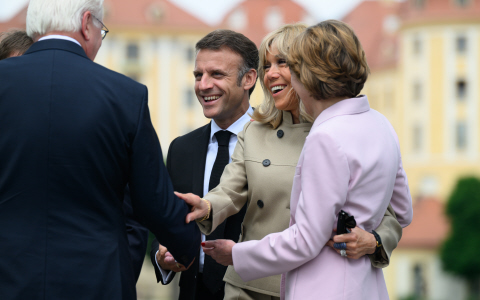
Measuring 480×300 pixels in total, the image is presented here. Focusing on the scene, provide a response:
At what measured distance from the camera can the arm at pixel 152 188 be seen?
331cm

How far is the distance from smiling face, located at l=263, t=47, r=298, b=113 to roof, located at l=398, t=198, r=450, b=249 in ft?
157

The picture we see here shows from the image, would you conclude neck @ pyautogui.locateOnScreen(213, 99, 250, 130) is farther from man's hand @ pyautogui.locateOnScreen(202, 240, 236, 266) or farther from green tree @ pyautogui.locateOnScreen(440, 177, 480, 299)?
green tree @ pyautogui.locateOnScreen(440, 177, 480, 299)

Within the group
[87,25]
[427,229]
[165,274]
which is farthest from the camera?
[427,229]

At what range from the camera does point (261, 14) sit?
6494 centimetres

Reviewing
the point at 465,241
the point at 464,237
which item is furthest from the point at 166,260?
the point at 464,237

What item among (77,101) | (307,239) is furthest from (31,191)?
(307,239)

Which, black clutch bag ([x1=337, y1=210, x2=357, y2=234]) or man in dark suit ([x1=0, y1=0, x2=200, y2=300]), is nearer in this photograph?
man in dark suit ([x1=0, y1=0, x2=200, y2=300])

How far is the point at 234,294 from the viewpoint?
405 cm

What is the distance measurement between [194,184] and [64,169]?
1446mm

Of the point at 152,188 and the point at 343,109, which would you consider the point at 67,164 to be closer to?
the point at 152,188

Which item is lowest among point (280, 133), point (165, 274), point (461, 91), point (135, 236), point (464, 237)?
point (464, 237)

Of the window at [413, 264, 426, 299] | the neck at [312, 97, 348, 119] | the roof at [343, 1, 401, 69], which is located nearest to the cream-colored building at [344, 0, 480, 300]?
the roof at [343, 1, 401, 69]

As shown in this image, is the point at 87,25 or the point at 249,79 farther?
the point at 249,79

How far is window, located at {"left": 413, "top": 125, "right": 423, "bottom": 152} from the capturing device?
5816cm
